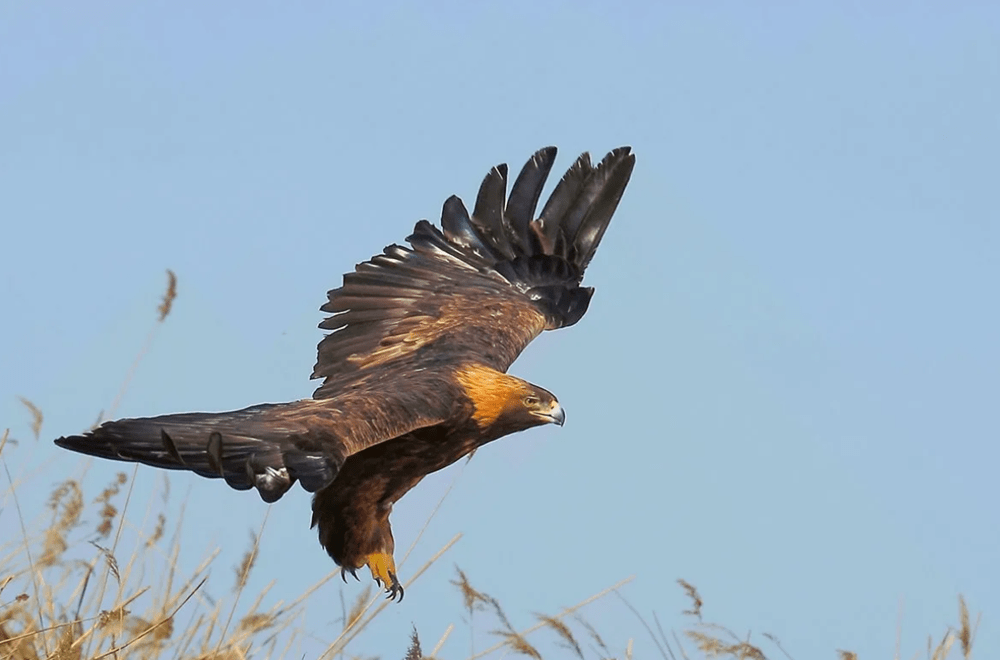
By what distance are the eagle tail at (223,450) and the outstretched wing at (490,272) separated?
7.25 feet

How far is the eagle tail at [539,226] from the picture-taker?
25.6 feet

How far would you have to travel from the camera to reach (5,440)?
4961 millimetres

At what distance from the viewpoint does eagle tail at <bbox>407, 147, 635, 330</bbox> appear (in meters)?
7.82

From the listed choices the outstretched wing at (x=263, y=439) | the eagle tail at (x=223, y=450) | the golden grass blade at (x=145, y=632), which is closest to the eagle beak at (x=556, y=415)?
the outstretched wing at (x=263, y=439)

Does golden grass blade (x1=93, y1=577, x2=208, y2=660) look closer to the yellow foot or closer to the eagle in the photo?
the eagle

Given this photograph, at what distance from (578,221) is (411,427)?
2844mm

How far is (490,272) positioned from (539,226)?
377 mm

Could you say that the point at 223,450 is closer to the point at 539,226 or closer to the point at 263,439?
the point at 263,439

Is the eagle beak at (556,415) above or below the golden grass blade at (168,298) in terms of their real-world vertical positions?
below

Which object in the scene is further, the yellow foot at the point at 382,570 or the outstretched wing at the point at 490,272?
the outstretched wing at the point at 490,272

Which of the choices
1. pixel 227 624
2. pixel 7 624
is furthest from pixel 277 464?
pixel 7 624

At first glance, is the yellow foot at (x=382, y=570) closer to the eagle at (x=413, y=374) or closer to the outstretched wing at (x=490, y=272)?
the eagle at (x=413, y=374)

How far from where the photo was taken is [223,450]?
4.46 metres

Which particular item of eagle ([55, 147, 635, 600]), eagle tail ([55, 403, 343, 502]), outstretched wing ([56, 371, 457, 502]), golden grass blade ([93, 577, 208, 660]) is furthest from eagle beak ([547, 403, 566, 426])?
golden grass blade ([93, 577, 208, 660])
